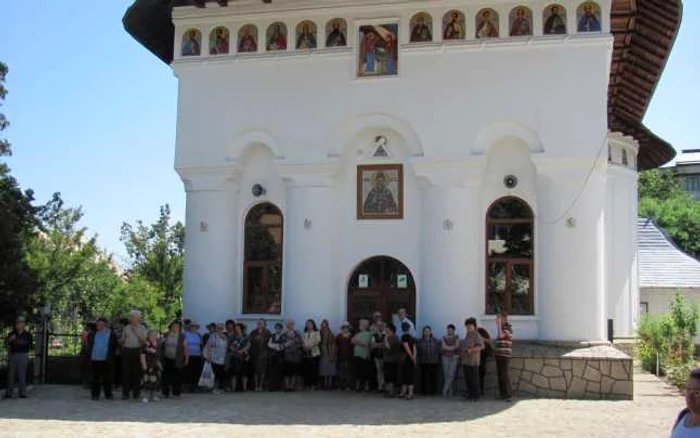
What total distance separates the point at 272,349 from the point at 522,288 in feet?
16.0

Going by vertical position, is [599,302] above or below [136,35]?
below

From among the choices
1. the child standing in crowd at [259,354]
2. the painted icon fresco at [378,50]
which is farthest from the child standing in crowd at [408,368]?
the painted icon fresco at [378,50]

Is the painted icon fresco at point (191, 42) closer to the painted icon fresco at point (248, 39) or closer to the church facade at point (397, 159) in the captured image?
the church facade at point (397, 159)

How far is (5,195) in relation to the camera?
1814 cm

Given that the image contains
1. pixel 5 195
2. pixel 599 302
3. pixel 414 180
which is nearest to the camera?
pixel 599 302

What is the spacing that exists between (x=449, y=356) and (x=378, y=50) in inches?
244

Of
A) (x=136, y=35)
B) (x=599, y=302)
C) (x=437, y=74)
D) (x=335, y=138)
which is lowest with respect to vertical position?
(x=599, y=302)

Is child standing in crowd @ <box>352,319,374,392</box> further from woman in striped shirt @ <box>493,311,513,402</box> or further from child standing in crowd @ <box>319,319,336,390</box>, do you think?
woman in striped shirt @ <box>493,311,513,402</box>

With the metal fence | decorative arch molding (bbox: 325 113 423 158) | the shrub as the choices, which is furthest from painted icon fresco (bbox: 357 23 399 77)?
the shrub

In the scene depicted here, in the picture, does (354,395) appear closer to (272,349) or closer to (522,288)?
(272,349)

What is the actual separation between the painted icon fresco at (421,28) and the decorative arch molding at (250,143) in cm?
344

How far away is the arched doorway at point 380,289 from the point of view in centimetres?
1692

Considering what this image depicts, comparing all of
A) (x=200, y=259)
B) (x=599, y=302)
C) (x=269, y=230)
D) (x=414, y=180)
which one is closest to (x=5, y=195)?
(x=200, y=259)

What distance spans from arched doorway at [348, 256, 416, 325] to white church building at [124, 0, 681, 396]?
0.03 metres
